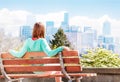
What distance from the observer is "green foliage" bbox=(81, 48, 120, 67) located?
37.2 ft

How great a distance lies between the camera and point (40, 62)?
5.24 metres

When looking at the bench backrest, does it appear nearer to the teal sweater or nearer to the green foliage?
the teal sweater

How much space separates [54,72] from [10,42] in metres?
55.0

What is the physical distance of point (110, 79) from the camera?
6.52 metres

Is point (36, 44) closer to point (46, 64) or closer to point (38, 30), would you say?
point (38, 30)

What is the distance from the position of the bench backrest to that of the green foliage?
5.58 metres

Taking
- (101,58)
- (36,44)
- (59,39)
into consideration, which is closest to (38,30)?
(36,44)

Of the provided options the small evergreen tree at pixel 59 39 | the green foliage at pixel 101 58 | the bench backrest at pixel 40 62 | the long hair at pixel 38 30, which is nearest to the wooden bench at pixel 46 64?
the bench backrest at pixel 40 62

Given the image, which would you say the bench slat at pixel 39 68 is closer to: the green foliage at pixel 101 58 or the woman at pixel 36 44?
the woman at pixel 36 44

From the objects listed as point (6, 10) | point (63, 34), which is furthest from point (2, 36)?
point (6, 10)

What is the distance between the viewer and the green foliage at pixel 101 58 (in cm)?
1134

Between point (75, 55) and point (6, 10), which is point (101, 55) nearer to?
point (75, 55)

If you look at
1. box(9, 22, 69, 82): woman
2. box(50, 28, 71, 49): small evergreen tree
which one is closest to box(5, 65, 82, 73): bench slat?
box(9, 22, 69, 82): woman

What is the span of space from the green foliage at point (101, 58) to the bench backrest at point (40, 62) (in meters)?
5.58
